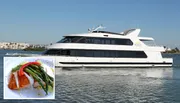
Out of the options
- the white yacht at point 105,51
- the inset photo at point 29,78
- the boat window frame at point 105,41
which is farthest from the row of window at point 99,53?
the inset photo at point 29,78

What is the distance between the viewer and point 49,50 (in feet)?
118

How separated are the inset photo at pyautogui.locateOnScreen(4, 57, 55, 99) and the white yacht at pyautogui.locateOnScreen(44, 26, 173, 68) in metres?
29.5

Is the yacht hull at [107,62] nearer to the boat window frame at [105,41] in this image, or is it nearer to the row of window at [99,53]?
the row of window at [99,53]

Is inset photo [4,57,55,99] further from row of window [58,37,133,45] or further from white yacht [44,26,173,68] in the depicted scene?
row of window [58,37,133,45]

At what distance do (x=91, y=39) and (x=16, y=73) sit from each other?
105 feet

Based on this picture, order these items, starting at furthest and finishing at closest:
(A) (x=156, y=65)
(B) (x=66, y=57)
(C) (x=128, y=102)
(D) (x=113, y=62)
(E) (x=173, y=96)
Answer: (A) (x=156, y=65) → (D) (x=113, y=62) → (B) (x=66, y=57) → (E) (x=173, y=96) → (C) (x=128, y=102)

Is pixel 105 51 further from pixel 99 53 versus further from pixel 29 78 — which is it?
pixel 29 78

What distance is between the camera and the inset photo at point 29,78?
398cm

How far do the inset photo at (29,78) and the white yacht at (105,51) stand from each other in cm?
2948

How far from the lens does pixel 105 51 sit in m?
36.8

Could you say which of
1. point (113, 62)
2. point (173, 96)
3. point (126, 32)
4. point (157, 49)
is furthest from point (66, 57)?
point (173, 96)

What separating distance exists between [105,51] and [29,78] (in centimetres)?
3282

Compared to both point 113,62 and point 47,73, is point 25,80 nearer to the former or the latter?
point 47,73

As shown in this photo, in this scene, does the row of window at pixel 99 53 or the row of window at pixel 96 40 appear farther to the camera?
the row of window at pixel 96 40
